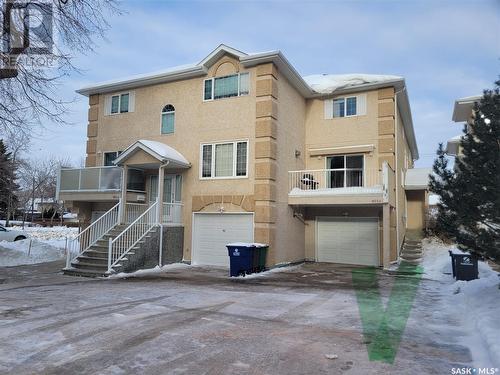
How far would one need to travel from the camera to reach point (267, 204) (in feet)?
48.7

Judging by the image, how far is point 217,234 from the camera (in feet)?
52.9

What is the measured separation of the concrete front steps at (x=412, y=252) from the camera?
1744 centimetres

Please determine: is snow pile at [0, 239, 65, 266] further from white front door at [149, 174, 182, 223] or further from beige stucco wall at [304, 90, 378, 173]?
beige stucco wall at [304, 90, 378, 173]

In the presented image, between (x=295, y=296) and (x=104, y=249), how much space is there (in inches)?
304

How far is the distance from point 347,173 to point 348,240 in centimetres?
292

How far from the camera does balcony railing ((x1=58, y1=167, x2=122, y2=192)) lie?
1692 cm

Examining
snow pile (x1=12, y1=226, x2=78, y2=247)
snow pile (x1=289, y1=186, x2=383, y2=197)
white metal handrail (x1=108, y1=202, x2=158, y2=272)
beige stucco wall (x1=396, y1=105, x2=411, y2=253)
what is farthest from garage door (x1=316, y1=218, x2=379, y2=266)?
snow pile (x1=12, y1=226, x2=78, y2=247)

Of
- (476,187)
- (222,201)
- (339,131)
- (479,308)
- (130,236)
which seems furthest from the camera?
(339,131)

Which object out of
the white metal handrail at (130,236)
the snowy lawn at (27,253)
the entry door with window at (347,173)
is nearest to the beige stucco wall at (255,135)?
the entry door with window at (347,173)

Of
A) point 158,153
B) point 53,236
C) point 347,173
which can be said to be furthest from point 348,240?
point 53,236

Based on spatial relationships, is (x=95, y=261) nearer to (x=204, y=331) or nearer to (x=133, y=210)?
(x=133, y=210)

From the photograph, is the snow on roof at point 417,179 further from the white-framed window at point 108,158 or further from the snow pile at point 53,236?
the snow pile at point 53,236

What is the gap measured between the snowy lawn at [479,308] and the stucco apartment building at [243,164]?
3454mm

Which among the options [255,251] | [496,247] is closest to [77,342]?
[496,247]
